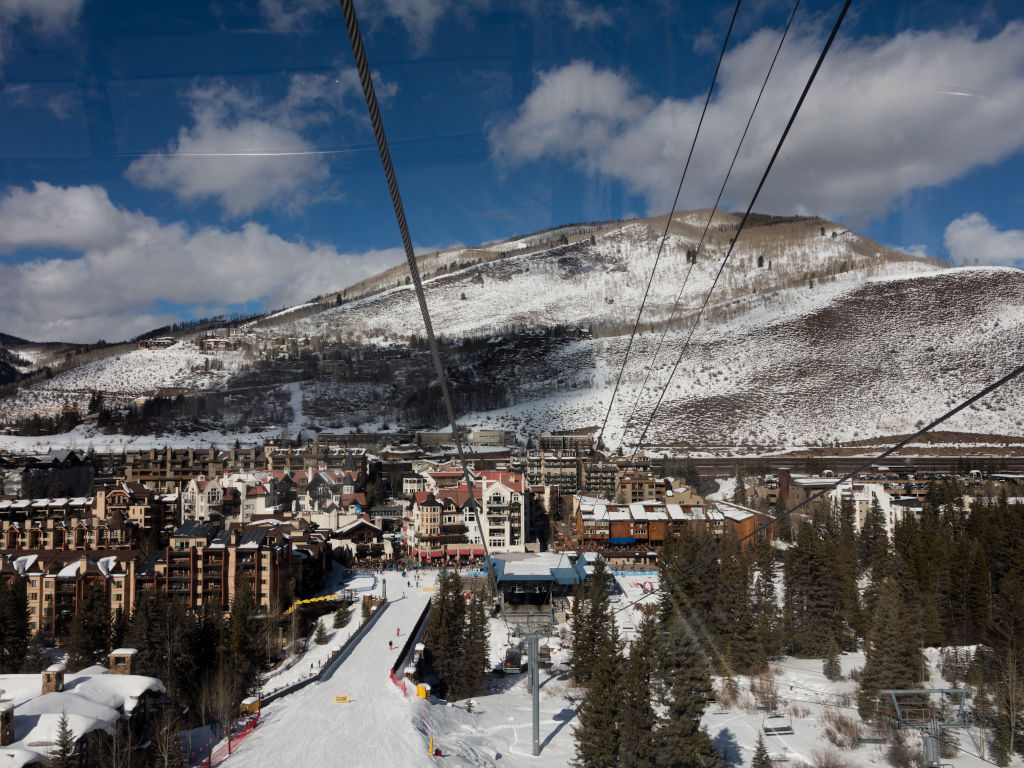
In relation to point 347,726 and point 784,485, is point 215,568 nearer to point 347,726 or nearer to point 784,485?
point 347,726

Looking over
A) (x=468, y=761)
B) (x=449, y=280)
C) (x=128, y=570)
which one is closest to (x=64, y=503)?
(x=128, y=570)

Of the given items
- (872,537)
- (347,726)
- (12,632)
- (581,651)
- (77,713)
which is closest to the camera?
(77,713)

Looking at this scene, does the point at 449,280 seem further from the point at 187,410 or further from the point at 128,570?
the point at 128,570

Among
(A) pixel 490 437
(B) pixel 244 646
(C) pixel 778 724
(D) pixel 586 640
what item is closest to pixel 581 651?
(D) pixel 586 640

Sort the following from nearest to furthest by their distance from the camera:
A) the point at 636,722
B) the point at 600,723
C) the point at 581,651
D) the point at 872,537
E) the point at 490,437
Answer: the point at 636,722
the point at 600,723
the point at 581,651
the point at 872,537
the point at 490,437

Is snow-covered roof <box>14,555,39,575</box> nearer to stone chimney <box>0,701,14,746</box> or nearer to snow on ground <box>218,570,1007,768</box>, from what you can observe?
snow on ground <box>218,570,1007,768</box>
